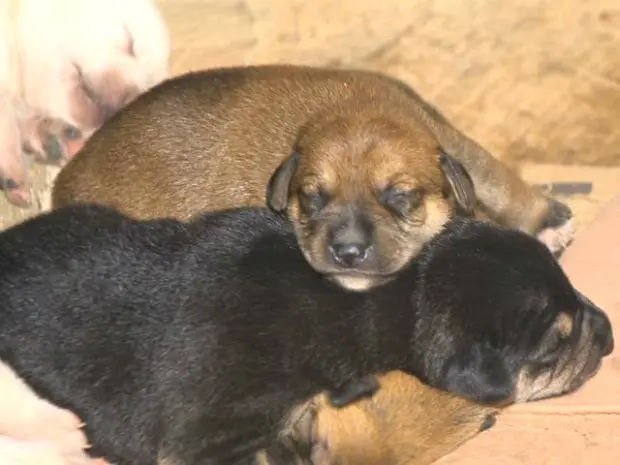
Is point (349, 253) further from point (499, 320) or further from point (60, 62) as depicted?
point (60, 62)

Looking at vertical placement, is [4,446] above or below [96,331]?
below

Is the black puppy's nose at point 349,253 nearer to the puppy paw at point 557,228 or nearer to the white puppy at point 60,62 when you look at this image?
the puppy paw at point 557,228

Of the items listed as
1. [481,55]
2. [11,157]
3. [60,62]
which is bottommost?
[11,157]

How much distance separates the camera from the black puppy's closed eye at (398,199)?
2.74m

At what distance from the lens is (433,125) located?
303 centimetres

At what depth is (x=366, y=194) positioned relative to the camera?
2.72m

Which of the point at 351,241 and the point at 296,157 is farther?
the point at 296,157

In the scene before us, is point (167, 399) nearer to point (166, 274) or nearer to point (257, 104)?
point (166, 274)

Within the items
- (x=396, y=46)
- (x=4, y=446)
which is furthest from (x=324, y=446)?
(x=396, y=46)

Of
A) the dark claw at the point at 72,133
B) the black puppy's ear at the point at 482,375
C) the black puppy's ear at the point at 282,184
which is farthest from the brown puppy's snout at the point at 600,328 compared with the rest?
the dark claw at the point at 72,133

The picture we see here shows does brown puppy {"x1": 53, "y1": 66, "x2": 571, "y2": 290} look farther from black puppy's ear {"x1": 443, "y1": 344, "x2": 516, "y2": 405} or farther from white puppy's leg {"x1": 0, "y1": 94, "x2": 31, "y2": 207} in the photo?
black puppy's ear {"x1": 443, "y1": 344, "x2": 516, "y2": 405}

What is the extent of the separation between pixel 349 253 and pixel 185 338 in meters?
0.41

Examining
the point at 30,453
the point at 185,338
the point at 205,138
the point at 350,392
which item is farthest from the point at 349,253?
the point at 30,453

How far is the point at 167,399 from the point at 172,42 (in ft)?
3.39
